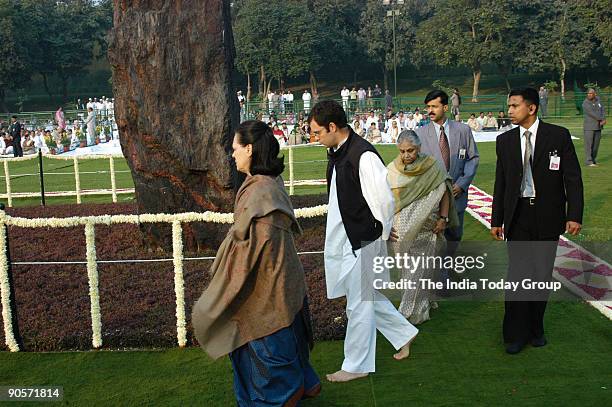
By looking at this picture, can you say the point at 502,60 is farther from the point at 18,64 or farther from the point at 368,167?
the point at 368,167

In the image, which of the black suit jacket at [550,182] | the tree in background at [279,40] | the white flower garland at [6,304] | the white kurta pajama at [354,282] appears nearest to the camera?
the white kurta pajama at [354,282]

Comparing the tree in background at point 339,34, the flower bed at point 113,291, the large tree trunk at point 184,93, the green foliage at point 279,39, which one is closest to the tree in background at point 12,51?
the green foliage at point 279,39

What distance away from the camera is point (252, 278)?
402 centimetres

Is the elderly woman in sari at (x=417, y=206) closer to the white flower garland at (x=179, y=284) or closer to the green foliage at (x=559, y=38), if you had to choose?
the white flower garland at (x=179, y=284)

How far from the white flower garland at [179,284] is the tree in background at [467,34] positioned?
42662 mm

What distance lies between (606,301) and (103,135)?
26.8m

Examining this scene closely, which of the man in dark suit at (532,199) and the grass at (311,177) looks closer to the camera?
the man in dark suit at (532,199)

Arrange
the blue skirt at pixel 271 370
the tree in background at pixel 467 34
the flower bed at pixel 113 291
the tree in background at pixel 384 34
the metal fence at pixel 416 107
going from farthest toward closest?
the tree in background at pixel 384 34 → the tree in background at pixel 467 34 → the metal fence at pixel 416 107 → the flower bed at pixel 113 291 → the blue skirt at pixel 271 370

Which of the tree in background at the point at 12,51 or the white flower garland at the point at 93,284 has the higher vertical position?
the tree in background at the point at 12,51

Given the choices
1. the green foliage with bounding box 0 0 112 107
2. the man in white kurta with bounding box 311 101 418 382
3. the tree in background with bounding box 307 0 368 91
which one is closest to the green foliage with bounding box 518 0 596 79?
the tree in background with bounding box 307 0 368 91

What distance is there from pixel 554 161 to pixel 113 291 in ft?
14.9

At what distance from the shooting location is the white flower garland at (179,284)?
18.9 feet

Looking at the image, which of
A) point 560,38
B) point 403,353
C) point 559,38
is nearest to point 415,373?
point 403,353

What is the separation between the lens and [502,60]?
46406 millimetres
